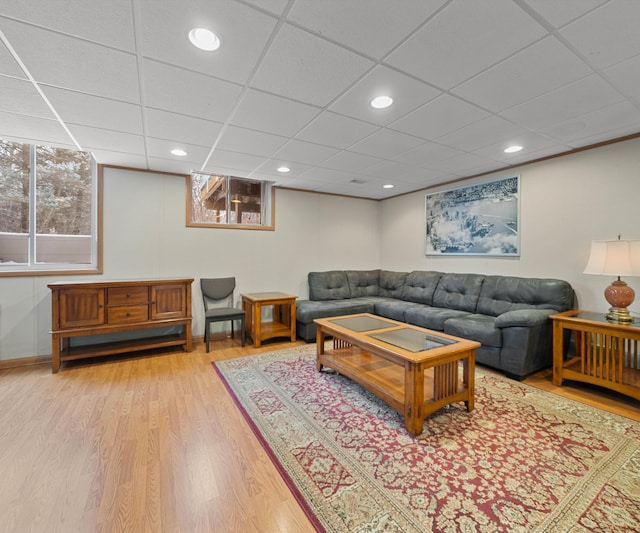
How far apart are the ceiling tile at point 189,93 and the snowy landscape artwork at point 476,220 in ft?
11.4

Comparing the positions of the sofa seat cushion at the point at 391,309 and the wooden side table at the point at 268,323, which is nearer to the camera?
the wooden side table at the point at 268,323

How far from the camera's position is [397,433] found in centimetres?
199

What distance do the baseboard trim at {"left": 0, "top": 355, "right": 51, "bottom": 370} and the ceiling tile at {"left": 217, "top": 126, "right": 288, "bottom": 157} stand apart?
3.13 m

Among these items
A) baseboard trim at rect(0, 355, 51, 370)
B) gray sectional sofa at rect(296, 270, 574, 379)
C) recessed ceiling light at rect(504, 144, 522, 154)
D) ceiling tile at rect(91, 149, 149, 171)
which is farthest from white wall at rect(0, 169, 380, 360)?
recessed ceiling light at rect(504, 144, 522, 154)

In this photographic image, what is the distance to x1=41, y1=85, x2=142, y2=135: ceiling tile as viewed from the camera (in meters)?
2.10

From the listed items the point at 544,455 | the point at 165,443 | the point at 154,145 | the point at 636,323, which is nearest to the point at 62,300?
the point at 154,145

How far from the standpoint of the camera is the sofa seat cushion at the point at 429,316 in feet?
11.8

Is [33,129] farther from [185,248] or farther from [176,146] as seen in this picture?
[185,248]

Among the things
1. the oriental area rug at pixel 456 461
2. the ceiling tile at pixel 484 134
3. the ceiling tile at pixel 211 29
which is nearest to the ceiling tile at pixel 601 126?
the ceiling tile at pixel 484 134

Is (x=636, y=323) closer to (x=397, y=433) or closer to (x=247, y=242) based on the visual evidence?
(x=397, y=433)

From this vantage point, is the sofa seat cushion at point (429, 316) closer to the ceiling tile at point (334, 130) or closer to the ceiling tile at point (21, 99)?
the ceiling tile at point (334, 130)

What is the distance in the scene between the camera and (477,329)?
10.0 feet

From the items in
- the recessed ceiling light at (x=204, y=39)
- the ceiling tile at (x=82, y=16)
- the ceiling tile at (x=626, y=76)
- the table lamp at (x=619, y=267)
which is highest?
the ceiling tile at (x=626, y=76)

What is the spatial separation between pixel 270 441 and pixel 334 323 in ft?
4.32
